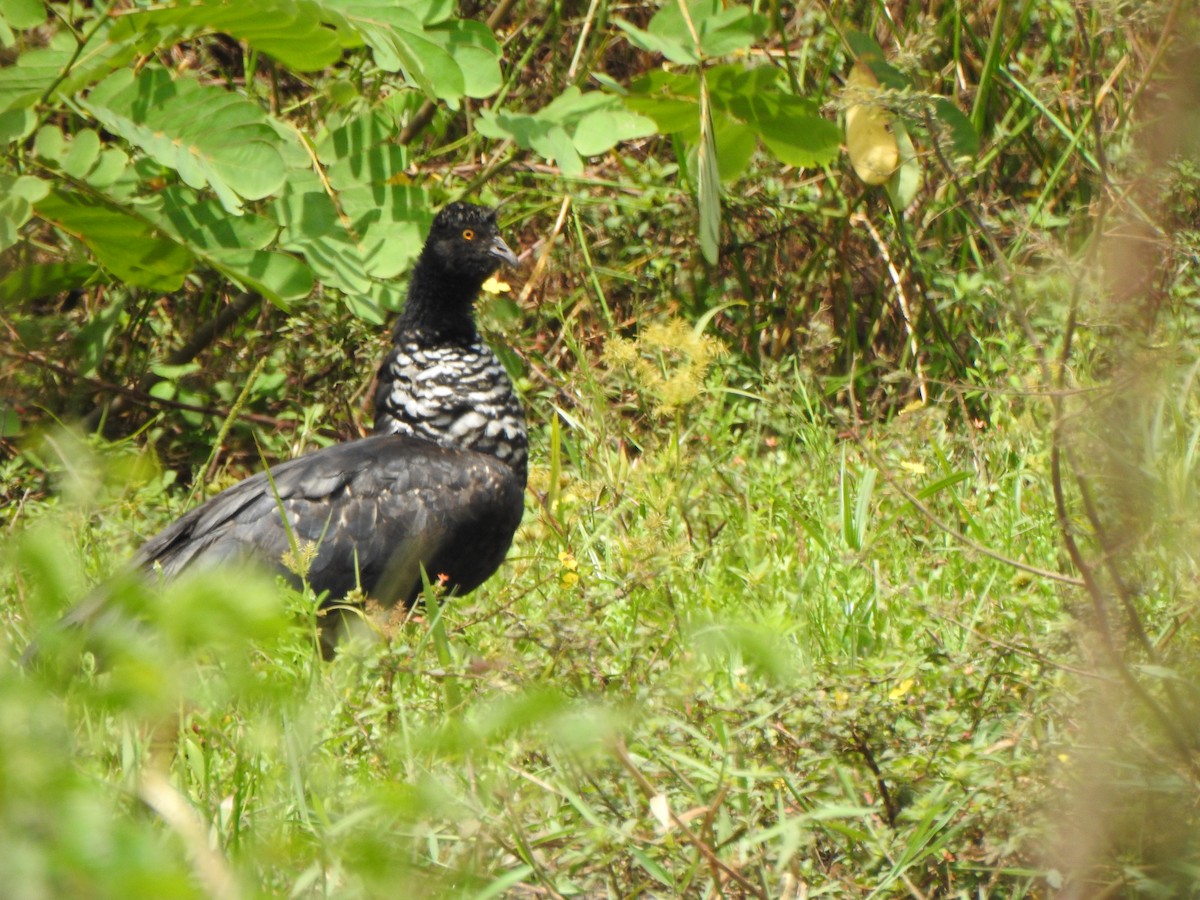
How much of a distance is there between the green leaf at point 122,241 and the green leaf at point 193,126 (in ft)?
A: 1.36

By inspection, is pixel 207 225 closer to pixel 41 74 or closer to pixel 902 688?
pixel 41 74

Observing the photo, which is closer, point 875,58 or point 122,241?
point 875,58

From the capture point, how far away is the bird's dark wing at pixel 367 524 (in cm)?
393

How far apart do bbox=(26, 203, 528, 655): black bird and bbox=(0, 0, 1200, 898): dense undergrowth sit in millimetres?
207

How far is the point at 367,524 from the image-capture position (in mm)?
3982

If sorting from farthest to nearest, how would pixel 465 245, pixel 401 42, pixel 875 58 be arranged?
pixel 465 245 → pixel 401 42 → pixel 875 58

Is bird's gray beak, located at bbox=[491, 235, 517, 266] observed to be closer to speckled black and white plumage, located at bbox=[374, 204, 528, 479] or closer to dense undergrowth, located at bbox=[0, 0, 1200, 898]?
speckled black and white plumage, located at bbox=[374, 204, 528, 479]

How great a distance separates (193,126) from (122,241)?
59 cm

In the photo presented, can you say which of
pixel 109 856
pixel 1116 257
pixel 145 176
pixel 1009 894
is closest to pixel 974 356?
pixel 145 176

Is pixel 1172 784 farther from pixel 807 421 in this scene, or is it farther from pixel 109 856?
pixel 807 421

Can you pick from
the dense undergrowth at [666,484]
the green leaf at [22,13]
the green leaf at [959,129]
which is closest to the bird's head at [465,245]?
the dense undergrowth at [666,484]

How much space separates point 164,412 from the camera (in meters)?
5.68

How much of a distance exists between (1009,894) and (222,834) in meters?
1.21

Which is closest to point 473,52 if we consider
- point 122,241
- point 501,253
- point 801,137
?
point 501,253
